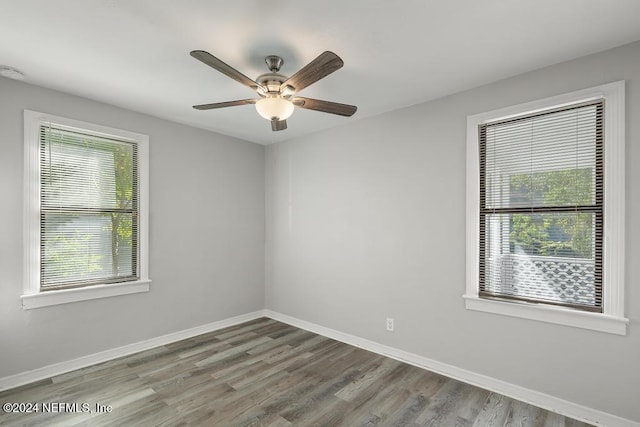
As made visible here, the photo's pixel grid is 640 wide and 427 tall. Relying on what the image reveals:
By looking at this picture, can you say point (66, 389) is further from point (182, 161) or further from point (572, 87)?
point (572, 87)

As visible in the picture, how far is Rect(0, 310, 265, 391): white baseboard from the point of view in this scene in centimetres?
261

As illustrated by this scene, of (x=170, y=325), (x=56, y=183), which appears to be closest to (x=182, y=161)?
(x=56, y=183)

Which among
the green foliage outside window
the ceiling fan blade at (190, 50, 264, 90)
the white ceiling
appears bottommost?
the green foliage outside window

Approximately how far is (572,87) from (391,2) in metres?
1.57

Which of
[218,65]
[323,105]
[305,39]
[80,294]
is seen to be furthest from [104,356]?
[305,39]

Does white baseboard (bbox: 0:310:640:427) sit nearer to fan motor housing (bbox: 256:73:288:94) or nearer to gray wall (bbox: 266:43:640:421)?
gray wall (bbox: 266:43:640:421)

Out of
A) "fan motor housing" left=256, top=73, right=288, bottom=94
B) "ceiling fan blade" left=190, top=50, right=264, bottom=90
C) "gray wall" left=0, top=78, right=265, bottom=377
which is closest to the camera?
"ceiling fan blade" left=190, top=50, right=264, bottom=90

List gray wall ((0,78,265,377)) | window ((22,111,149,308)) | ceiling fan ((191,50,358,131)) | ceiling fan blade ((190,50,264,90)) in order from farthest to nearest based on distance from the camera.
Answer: window ((22,111,149,308)) < gray wall ((0,78,265,377)) < ceiling fan ((191,50,358,131)) < ceiling fan blade ((190,50,264,90))

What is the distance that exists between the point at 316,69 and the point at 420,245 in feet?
6.39

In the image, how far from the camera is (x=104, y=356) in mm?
3072

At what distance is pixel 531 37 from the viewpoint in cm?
201

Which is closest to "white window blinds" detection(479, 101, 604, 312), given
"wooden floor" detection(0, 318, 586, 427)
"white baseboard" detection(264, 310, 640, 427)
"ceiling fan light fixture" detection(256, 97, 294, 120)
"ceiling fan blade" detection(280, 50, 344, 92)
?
"white baseboard" detection(264, 310, 640, 427)

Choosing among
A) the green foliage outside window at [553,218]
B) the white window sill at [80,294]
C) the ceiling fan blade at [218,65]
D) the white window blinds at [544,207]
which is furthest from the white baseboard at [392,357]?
the ceiling fan blade at [218,65]

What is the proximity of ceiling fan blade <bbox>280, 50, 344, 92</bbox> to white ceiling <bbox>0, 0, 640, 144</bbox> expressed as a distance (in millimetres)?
267
